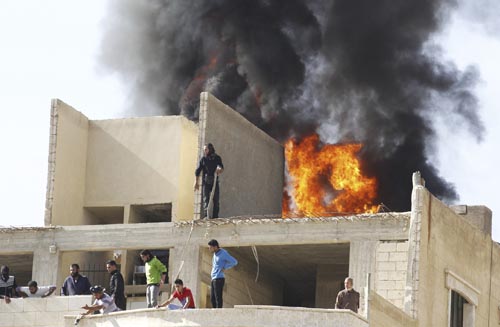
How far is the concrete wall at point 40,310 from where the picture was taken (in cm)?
5634

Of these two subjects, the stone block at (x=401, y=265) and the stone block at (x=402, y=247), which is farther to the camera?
the stone block at (x=402, y=247)

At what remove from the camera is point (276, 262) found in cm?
6275

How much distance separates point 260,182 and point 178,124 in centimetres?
313

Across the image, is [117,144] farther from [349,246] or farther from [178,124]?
[349,246]

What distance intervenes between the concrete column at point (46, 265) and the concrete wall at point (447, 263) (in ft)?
33.6

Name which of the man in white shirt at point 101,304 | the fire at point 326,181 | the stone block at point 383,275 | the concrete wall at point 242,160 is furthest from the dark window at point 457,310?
the man in white shirt at point 101,304

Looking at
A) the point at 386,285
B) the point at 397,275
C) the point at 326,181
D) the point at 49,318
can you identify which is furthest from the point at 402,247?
the point at 326,181

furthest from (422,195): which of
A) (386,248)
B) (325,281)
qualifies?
(325,281)

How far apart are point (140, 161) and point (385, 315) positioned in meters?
13.0

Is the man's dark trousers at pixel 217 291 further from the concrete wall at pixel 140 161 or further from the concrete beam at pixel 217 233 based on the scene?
the concrete wall at pixel 140 161

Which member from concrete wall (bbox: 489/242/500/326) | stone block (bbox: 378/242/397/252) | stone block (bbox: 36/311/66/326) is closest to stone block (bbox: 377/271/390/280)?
stone block (bbox: 378/242/397/252)

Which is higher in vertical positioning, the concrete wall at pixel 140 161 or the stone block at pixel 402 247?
the concrete wall at pixel 140 161

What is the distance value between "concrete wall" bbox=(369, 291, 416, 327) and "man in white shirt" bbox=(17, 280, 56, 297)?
8.98 meters

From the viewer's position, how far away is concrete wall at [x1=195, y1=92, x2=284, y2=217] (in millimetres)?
62969
